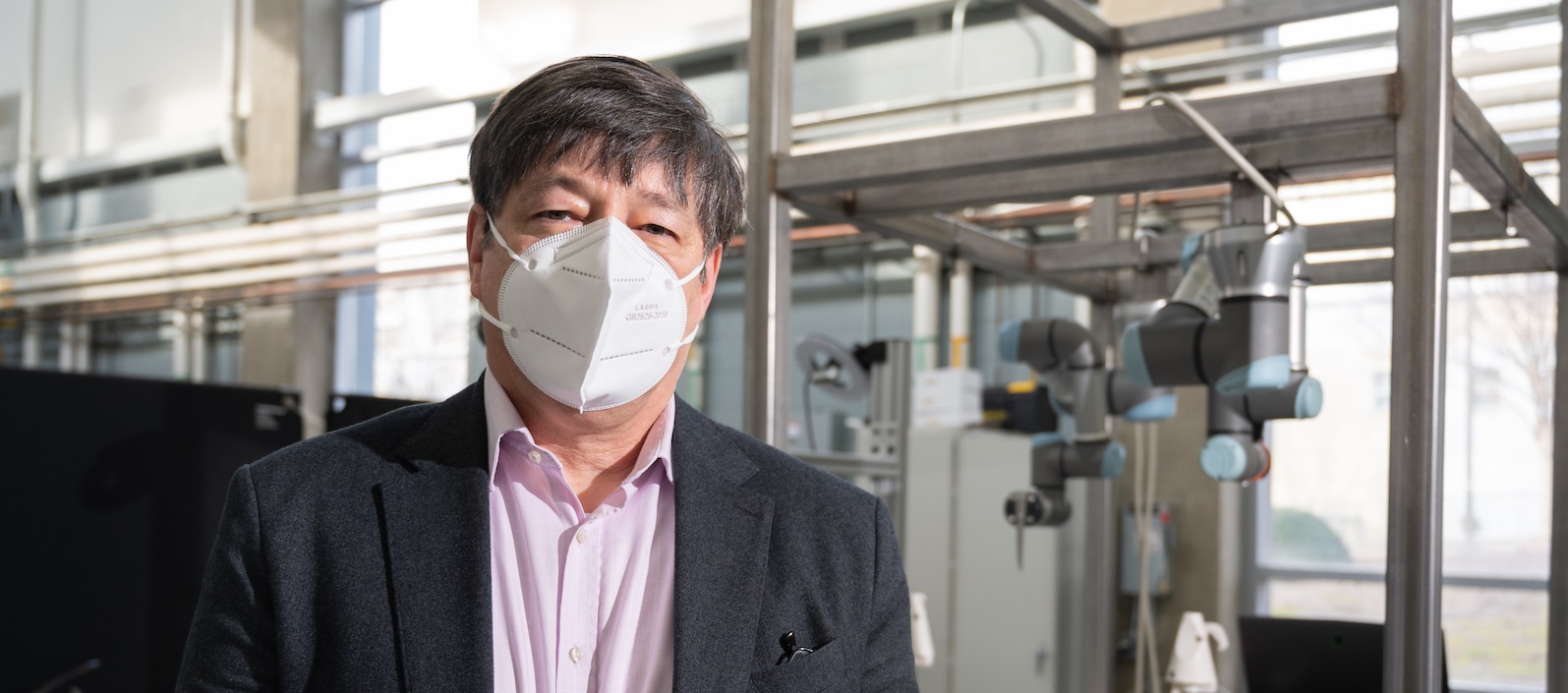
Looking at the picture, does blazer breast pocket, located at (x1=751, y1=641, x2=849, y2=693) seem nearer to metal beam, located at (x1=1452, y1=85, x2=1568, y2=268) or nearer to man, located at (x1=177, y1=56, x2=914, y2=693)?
man, located at (x1=177, y1=56, x2=914, y2=693)

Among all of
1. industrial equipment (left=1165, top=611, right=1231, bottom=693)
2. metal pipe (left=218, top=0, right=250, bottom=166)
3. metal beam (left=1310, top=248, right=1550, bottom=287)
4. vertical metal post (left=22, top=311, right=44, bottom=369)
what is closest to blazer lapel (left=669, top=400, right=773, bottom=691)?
metal beam (left=1310, top=248, right=1550, bottom=287)

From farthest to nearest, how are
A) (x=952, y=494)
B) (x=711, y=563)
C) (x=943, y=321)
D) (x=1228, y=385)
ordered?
(x=943, y=321), (x=952, y=494), (x=1228, y=385), (x=711, y=563)

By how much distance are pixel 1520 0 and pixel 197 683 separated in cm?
455

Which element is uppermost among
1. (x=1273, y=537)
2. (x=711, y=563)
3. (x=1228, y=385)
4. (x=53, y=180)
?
(x=53, y=180)

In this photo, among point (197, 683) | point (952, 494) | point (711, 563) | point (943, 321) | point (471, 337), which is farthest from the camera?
point (471, 337)

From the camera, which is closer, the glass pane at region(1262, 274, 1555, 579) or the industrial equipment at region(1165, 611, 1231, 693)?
the industrial equipment at region(1165, 611, 1231, 693)

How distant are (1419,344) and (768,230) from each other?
0.79 metres

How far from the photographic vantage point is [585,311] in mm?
1036

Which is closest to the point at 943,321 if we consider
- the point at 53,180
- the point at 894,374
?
the point at 894,374

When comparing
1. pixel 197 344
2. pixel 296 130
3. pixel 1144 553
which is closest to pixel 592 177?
pixel 1144 553

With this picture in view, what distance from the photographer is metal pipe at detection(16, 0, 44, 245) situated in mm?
6625

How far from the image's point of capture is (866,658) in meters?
1.16

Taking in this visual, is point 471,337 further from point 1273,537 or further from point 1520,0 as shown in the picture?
point 1520,0

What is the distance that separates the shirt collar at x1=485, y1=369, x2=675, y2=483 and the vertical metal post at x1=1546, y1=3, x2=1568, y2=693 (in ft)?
5.39
